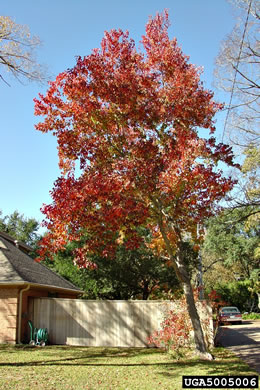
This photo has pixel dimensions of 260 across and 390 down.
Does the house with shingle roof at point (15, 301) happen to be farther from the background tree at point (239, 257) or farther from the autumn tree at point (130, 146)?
the background tree at point (239, 257)

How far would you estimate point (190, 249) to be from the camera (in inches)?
1017

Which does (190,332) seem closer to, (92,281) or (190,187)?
(190,187)

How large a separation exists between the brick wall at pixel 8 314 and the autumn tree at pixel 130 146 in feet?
18.1

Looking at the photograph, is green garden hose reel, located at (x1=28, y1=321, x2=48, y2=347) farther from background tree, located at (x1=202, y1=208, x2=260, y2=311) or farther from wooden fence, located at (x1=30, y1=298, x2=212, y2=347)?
background tree, located at (x1=202, y1=208, x2=260, y2=311)

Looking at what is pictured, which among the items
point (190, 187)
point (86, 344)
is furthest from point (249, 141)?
point (86, 344)

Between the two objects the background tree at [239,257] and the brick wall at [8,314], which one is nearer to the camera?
the brick wall at [8,314]

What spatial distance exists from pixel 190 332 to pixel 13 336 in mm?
6938

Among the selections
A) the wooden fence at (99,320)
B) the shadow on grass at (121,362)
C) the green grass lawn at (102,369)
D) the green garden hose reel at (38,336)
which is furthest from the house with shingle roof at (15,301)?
the green grass lawn at (102,369)

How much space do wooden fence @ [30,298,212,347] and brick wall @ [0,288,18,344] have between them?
126cm

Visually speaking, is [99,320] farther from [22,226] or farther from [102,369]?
[22,226]

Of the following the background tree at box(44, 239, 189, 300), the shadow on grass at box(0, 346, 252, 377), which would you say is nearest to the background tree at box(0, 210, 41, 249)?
the background tree at box(44, 239, 189, 300)

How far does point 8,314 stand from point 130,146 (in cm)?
890

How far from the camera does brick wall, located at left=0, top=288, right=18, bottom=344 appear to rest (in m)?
13.8

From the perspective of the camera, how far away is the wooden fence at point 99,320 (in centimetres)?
1398
